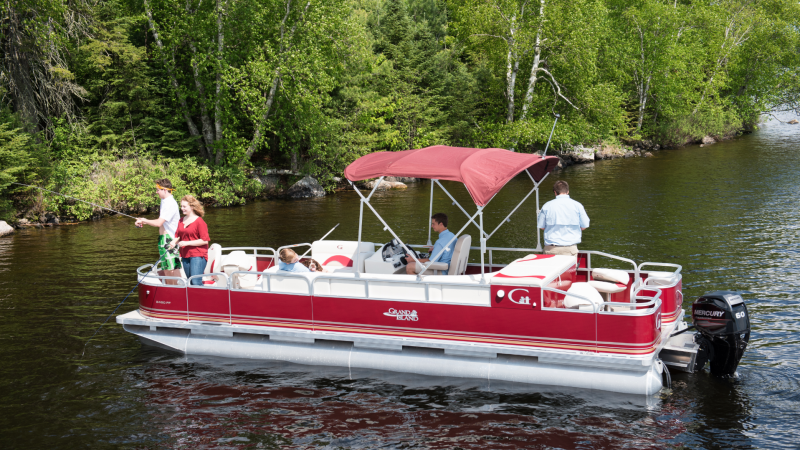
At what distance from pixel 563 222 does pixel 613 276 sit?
1.04 metres

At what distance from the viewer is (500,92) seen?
129 feet

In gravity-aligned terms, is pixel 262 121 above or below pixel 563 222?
above

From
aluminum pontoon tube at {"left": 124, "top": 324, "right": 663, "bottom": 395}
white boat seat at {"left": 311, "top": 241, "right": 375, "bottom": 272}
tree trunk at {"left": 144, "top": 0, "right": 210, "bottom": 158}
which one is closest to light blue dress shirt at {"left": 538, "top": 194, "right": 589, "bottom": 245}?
aluminum pontoon tube at {"left": 124, "top": 324, "right": 663, "bottom": 395}

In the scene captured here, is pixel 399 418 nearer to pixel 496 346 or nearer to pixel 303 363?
pixel 496 346

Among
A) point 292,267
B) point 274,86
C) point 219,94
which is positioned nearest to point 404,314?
point 292,267

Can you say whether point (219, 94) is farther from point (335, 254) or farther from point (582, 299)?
point (582, 299)

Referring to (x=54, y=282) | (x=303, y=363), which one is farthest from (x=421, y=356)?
(x=54, y=282)

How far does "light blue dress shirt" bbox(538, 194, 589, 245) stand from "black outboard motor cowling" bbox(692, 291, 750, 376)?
79.0 inches

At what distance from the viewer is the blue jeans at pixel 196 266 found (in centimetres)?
1004

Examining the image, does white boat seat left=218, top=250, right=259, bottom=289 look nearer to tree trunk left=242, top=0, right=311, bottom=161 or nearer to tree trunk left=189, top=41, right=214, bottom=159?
tree trunk left=242, top=0, right=311, bottom=161

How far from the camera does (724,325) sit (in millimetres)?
8117

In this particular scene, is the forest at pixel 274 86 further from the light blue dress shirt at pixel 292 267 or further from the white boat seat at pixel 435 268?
the white boat seat at pixel 435 268

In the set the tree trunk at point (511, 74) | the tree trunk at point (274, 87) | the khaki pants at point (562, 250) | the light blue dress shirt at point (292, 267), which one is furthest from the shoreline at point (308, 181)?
the light blue dress shirt at point (292, 267)

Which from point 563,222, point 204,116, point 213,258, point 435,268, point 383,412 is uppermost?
point 204,116
